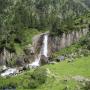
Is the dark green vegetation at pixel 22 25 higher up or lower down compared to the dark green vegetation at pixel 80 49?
higher up

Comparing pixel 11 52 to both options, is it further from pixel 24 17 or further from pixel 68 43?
pixel 24 17

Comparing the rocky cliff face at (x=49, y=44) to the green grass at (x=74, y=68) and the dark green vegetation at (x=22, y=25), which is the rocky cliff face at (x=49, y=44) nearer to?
the dark green vegetation at (x=22, y=25)

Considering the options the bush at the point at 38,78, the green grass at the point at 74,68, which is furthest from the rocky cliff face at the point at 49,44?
the bush at the point at 38,78

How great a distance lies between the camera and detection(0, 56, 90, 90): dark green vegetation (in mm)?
43531

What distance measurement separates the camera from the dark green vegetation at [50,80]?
43.5m

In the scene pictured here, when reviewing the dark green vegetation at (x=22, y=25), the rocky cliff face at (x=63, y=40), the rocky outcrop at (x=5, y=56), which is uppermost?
the dark green vegetation at (x=22, y=25)

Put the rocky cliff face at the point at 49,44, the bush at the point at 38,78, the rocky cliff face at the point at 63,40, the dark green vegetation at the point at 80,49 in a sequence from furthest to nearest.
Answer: the rocky cliff face at the point at 63,40
the rocky cliff face at the point at 49,44
the dark green vegetation at the point at 80,49
the bush at the point at 38,78

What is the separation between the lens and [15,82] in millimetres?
45250

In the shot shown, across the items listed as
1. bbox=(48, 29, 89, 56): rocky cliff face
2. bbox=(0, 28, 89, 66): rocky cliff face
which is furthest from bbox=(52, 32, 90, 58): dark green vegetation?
bbox=(0, 28, 89, 66): rocky cliff face

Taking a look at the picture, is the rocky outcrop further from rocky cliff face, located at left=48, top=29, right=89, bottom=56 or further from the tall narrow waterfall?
rocky cliff face, located at left=48, top=29, right=89, bottom=56

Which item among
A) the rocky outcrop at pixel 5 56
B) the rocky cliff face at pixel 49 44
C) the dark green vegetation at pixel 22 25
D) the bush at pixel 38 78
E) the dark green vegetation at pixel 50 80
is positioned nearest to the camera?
the dark green vegetation at pixel 50 80

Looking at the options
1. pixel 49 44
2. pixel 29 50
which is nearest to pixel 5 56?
pixel 29 50

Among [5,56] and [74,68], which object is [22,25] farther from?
[74,68]

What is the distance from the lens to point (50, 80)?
150 feet
